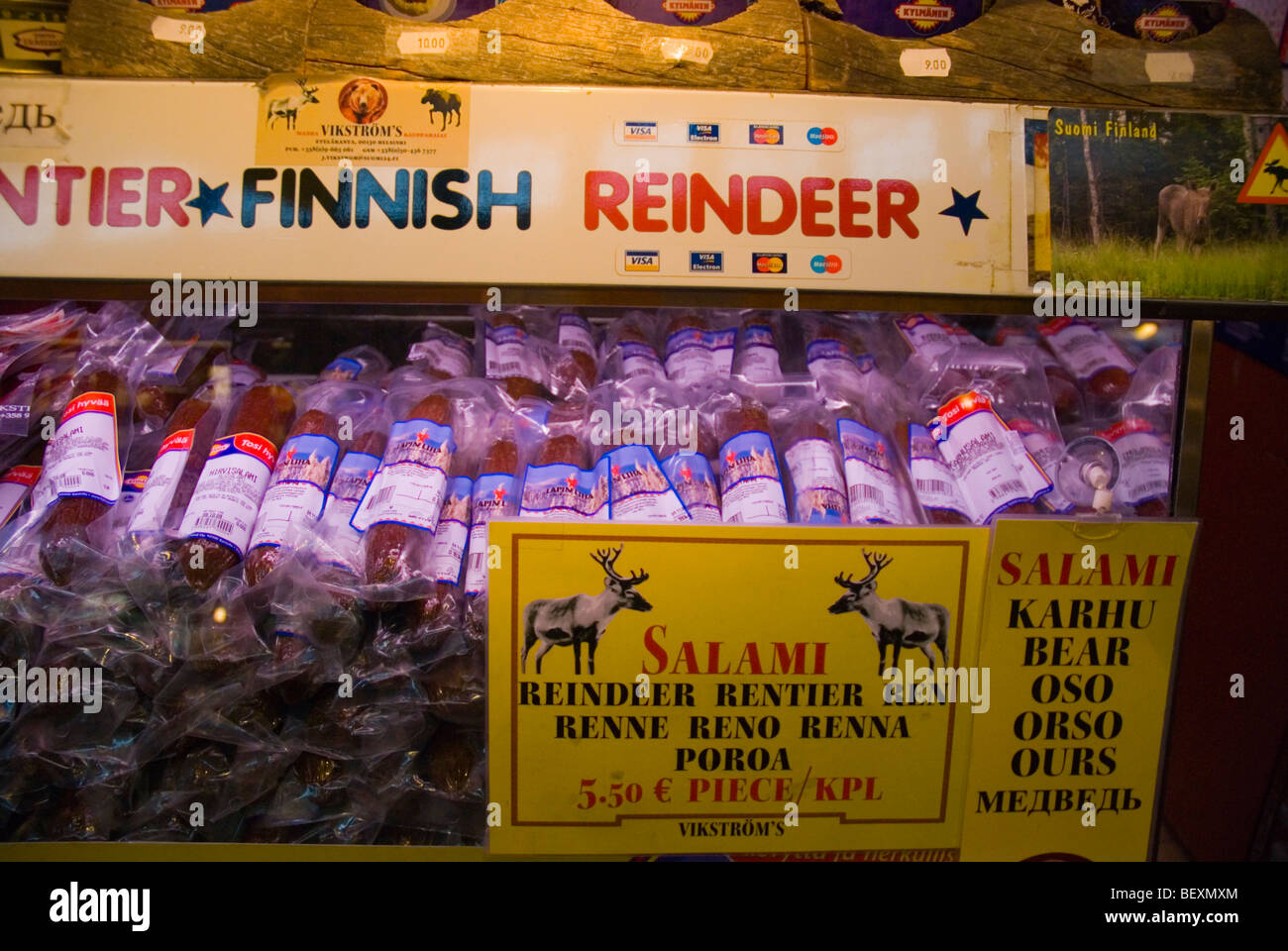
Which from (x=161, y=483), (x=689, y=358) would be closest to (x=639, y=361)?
(x=689, y=358)

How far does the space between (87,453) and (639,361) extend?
0.94 m

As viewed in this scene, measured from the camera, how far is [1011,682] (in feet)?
4.19

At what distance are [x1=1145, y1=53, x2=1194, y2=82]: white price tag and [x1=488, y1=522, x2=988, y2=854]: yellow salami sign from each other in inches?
29.8

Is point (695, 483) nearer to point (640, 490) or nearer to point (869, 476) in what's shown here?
point (640, 490)

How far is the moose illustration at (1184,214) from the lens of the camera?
4.11ft

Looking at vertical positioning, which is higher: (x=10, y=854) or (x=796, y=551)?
(x=796, y=551)

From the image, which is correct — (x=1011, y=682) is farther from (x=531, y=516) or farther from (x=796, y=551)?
(x=531, y=516)

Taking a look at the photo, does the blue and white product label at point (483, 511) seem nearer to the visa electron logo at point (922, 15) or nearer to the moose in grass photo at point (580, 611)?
the moose in grass photo at point (580, 611)

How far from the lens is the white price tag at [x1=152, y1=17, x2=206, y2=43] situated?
126cm

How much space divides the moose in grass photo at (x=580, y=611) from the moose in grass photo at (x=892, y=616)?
29 centimetres

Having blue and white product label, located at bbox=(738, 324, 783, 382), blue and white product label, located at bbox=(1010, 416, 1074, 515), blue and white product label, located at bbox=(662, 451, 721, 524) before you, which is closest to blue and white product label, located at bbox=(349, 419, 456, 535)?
blue and white product label, located at bbox=(662, 451, 721, 524)
